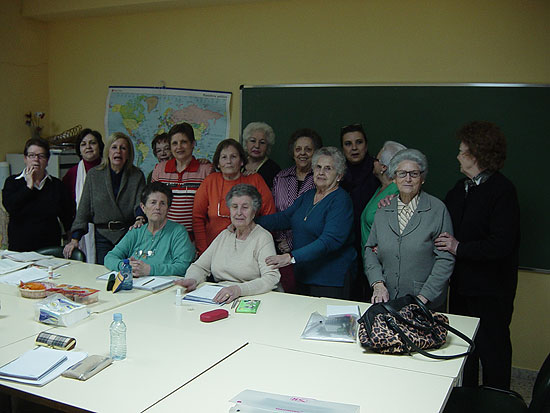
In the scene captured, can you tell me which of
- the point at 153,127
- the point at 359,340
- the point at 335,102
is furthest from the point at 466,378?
the point at 153,127

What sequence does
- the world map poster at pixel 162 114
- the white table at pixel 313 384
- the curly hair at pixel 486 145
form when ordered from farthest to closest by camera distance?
the world map poster at pixel 162 114, the curly hair at pixel 486 145, the white table at pixel 313 384

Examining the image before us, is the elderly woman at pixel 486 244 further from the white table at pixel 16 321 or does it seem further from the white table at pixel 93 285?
the white table at pixel 16 321

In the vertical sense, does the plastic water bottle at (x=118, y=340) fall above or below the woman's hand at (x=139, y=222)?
below

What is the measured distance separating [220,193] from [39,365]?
6.27 feet

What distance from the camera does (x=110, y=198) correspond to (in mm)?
4031

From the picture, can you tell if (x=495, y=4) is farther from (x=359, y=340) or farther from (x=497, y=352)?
(x=359, y=340)

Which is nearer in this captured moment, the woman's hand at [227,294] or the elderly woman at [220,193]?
the woman's hand at [227,294]

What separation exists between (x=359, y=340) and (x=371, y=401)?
531mm

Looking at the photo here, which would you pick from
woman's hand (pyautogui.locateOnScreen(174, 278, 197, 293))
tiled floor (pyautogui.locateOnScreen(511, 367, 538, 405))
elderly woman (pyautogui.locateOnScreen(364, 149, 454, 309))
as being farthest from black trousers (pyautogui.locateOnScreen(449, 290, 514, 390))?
woman's hand (pyautogui.locateOnScreen(174, 278, 197, 293))

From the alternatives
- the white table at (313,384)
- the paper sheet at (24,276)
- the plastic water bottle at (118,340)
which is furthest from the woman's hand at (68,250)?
the white table at (313,384)

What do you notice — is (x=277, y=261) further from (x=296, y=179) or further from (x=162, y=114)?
(x=162, y=114)

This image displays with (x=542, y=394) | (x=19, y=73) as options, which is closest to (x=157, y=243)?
(x=542, y=394)

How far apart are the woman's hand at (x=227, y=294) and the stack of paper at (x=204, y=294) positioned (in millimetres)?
38

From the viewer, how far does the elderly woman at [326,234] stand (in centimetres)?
339
